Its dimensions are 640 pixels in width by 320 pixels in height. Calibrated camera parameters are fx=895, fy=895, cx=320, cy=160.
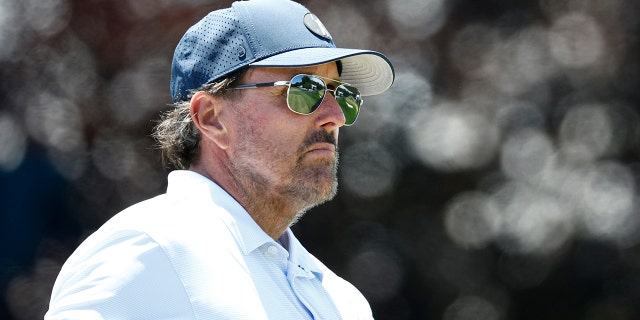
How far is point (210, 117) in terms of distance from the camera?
2.10 m

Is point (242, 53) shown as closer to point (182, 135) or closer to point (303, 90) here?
point (303, 90)

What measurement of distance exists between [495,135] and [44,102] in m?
2.13

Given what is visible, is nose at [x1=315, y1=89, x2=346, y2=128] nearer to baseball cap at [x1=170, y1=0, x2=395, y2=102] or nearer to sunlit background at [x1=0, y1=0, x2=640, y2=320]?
baseball cap at [x1=170, y1=0, x2=395, y2=102]

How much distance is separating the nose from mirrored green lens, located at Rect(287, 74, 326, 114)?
0.03m

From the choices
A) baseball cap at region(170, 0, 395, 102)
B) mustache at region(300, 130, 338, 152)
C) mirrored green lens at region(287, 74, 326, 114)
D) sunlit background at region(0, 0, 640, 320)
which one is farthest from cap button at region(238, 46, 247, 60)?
sunlit background at region(0, 0, 640, 320)

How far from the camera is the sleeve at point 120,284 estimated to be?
Answer: 156 cm

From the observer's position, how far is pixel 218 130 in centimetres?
208

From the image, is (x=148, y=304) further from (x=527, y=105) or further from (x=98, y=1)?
(x=527, y=105)

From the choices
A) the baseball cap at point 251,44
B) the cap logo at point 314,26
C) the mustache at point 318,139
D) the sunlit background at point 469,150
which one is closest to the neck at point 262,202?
the mustache at point 318,139

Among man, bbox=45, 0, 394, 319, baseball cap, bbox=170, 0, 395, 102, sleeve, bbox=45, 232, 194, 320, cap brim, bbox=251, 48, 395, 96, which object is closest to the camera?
sleeve, bbox=45, 232, 194, 320

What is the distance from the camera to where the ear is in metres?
2.06

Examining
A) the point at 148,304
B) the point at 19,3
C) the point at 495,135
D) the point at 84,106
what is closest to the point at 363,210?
the point at 495,135

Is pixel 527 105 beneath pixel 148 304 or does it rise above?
beneath

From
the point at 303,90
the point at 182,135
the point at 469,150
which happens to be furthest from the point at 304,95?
the point at 469,150
